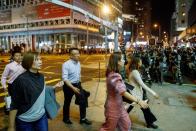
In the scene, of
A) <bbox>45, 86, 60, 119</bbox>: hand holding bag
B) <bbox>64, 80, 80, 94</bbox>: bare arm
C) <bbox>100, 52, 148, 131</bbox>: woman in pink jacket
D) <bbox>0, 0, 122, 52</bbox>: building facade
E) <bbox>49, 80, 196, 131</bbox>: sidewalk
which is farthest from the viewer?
<bbox>0, 0, 122, 52</bbox>: building facade

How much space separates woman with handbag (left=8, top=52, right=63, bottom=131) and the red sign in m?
75.1

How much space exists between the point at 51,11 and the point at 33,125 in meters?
80.9

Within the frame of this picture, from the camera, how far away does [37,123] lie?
392cm

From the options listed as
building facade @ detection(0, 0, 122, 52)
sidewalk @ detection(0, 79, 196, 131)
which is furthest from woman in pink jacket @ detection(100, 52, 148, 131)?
building facade @ detection(0, 0, 122, 52)

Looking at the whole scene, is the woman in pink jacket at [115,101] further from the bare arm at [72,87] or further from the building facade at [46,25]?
the building facade at [46,25]

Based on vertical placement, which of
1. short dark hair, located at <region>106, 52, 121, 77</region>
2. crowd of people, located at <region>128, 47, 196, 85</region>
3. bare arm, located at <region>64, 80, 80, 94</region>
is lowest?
crowd of people, located at <region>128, 47, 196, 85</region>

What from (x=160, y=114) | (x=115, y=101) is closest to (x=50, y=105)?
(x=115, y=101)

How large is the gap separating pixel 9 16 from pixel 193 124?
326 ft

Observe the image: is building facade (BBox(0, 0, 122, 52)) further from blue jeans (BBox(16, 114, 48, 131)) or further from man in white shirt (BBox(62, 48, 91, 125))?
blue jeans (BBox(16, 114, 48, 131))

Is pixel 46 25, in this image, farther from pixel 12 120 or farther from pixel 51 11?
pixel 12 120

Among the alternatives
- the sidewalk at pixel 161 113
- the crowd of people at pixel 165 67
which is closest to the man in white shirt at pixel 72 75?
the sidewalk at pixel 161 113

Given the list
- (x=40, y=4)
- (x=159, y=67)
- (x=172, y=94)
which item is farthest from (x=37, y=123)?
(x=40, y=4)

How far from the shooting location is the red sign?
7881 cm

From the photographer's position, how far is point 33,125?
12.8ft
